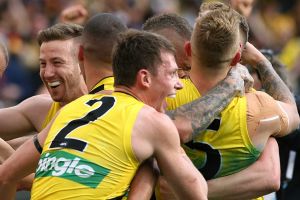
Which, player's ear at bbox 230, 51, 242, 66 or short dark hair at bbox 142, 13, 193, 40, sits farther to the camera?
short dark hair at bbox 142, 13, 193, 40

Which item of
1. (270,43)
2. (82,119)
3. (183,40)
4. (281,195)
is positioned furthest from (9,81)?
(82,119)

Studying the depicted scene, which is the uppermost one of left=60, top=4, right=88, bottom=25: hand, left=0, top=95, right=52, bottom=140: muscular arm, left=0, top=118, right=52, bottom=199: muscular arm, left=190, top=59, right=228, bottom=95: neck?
left=190, top=59, right=228, bottom=95: neck

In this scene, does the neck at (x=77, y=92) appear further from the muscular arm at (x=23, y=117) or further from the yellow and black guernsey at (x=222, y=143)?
the yellow and black guernsey at (x=222, y=143)

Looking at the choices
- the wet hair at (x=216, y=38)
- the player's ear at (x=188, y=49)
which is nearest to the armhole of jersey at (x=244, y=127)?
the wet hair at (x=216, y=38)

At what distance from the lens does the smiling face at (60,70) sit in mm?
6527

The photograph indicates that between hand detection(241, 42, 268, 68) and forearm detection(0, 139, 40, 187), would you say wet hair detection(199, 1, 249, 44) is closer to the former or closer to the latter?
hand detection(241, 42, 268, 68)

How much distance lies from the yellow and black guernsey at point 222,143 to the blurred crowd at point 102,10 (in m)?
8.01

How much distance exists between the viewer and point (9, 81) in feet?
46.4

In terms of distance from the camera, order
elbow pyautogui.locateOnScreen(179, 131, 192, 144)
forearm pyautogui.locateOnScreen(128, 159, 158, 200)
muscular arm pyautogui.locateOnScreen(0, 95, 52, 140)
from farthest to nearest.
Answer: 1. muscular arm pyautogui.locateOnScreen(0, 95, 52, 140)
2. elbow pyautogui.locateOnScreen(179, 131, 192, 144)
3. forearm pyautogui.locateOnScreen(128, 159, 158, 200)

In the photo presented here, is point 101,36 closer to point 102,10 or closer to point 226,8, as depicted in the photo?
point 226,8

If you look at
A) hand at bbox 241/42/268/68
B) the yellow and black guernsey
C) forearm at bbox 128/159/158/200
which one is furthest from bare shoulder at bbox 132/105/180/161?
hand at bbox 241/42/268/68

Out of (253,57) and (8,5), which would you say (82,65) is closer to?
(253,57)

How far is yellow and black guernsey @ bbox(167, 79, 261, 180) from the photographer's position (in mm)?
5453

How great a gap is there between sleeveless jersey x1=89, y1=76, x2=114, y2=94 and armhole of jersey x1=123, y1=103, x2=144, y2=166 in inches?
23.8
